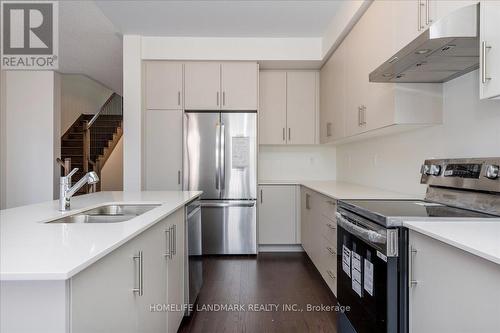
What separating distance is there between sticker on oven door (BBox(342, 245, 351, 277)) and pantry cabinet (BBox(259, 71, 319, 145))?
247cm

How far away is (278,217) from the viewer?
4121 millimetres

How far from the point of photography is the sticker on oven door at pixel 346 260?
190 centimetres

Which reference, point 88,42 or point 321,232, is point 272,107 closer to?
point 321,232

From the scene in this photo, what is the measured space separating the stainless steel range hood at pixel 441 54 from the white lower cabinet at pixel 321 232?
1.04m

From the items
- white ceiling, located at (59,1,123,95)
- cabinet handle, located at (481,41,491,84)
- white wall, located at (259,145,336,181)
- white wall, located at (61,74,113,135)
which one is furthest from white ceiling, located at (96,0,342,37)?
white wall, located at (61,74,113,135)

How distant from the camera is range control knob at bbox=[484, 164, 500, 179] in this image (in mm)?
1466

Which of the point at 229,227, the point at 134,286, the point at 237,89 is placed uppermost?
the point at 237,89

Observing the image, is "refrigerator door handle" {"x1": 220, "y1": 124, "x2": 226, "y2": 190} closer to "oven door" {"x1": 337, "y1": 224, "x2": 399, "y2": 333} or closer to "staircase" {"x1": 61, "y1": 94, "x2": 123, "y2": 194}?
"oven door" {"x1": 337, "y1": 224, "x2": 399, "y2": 333}

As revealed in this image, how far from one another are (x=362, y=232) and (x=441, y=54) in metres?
0.98

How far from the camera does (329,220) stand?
8.66ft

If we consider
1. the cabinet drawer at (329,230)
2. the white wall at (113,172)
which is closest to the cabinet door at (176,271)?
the cabinet drawer at (329,230)

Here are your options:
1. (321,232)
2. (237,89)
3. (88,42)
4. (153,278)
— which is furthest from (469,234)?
(88,42)

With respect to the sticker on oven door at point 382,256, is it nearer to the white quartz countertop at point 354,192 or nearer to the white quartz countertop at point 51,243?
the white quartz countertop at point 354,192

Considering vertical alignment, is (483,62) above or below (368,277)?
above
